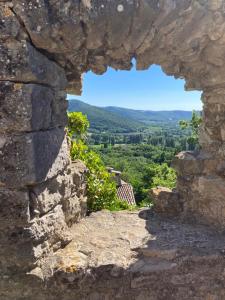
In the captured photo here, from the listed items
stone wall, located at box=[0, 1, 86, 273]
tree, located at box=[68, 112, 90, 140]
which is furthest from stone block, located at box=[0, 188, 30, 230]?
tree, located at box=[68, 112, 90, 140]

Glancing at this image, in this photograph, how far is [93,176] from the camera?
4777 mm

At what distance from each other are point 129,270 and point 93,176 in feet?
6.27

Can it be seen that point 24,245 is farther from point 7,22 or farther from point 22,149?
point 7,22

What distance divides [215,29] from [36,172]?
81.0 inches

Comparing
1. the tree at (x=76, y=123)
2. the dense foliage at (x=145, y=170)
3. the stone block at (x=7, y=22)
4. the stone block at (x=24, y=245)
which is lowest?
the dense foliage at (x=145, y=170)

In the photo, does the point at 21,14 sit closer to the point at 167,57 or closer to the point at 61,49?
the point at 61,49

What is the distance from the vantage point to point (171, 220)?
13.2 feet

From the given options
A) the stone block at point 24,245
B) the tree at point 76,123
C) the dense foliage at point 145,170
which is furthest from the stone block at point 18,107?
the tree at point 76,123

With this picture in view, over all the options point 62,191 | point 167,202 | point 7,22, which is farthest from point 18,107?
point 167,202

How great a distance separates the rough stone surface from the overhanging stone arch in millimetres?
172

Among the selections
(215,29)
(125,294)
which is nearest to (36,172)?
(125,294)

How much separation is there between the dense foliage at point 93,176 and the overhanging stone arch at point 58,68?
89cm

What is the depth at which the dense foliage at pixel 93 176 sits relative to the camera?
181 inches

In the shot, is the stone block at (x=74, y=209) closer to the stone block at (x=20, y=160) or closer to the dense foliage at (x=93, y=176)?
the dense foliage at (x=93, y=176)
